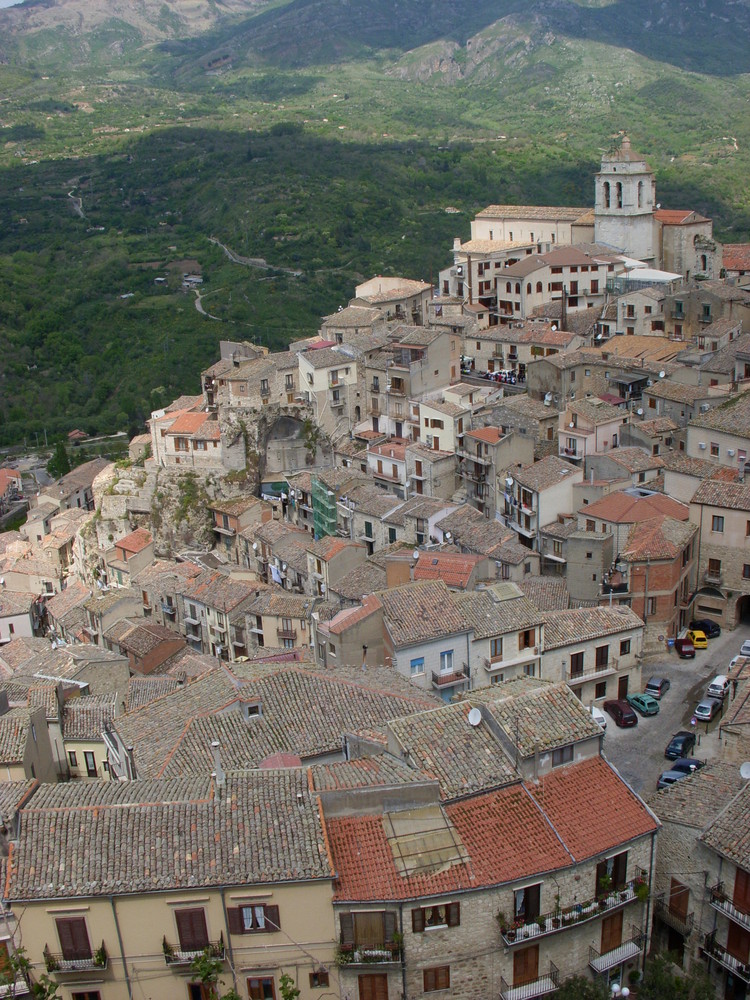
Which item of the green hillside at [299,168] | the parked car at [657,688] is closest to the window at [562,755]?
the parked car at [657,688]

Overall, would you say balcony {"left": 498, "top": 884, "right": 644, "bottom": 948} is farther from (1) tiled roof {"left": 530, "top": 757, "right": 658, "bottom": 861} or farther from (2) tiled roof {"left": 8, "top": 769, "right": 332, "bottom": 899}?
(2) tiled roof {"left": 8, "top": 769, "right": 332, "bottom": 899}

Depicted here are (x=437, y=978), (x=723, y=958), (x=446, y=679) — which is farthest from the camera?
(x=446, y=679)

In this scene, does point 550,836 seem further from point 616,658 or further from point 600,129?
point 600,129

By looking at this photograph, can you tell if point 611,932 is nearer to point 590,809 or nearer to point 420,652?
point 590,809

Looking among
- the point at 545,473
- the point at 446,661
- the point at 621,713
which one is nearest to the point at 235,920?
the point at 446,661

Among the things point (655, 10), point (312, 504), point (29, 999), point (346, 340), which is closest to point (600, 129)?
point (655, 10)

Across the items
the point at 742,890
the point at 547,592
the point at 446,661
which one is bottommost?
the point at 547,592
